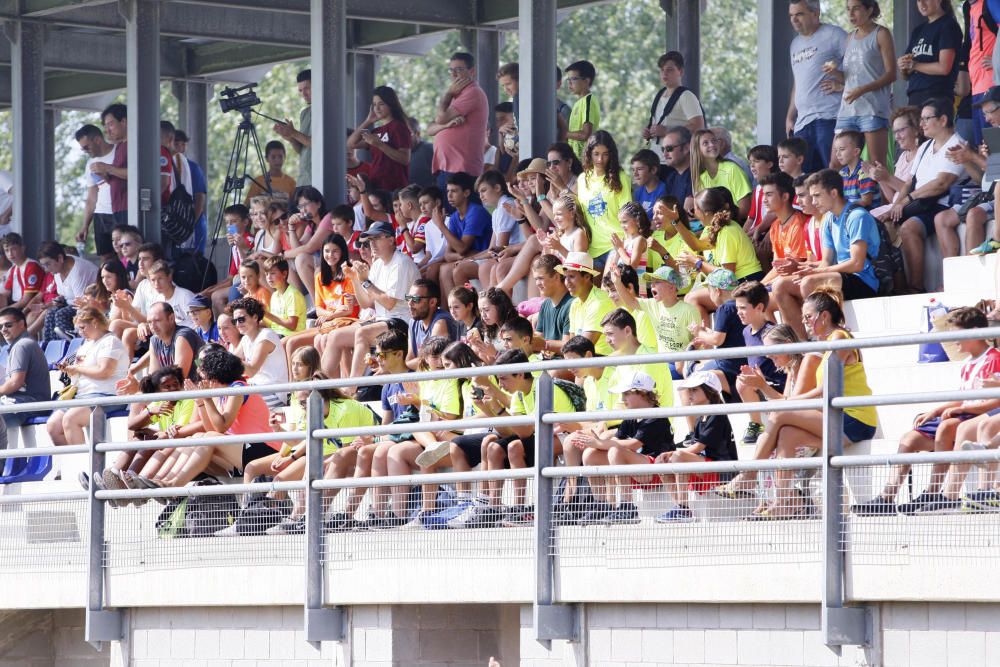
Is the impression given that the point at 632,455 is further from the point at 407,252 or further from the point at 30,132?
the point at 30,132

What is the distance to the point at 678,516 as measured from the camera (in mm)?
8688

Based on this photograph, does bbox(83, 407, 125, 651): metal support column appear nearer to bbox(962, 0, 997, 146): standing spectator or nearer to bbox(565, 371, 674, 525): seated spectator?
bbox(565, 371, 674, 525): seated spectator

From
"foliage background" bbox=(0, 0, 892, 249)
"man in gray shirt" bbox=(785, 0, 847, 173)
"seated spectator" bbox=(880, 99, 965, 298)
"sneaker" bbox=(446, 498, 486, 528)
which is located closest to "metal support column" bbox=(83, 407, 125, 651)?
"sneaker" bbox=(446, 498, 486, 528)

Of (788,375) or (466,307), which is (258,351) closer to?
(466,307)

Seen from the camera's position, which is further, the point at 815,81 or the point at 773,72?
the point at 773,72

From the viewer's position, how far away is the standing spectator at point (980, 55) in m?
12.5

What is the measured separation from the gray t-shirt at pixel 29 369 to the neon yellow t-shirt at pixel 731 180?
4.95 metres

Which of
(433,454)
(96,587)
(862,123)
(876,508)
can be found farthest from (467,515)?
(862,123)

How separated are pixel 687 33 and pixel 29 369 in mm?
7729

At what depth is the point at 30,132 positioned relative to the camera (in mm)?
19891

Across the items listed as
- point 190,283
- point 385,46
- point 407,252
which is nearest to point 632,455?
point 407,252

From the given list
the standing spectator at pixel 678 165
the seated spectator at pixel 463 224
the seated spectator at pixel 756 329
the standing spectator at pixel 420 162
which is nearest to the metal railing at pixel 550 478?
the seated spectator at pixel 756 329

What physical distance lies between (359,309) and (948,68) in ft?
14.6

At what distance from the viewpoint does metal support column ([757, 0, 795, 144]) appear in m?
15.0
